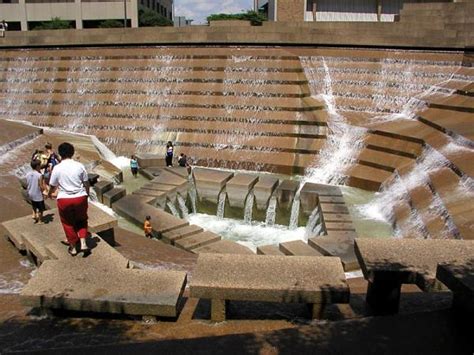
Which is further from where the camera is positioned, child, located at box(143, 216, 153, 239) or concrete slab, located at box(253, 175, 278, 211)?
concrete slab, located at box(253, 175, 278, 211)

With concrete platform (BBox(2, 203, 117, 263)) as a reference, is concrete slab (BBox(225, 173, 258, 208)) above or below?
below

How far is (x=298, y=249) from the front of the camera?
31.2 ft

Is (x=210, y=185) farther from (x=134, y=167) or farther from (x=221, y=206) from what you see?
(x=134, y=167)

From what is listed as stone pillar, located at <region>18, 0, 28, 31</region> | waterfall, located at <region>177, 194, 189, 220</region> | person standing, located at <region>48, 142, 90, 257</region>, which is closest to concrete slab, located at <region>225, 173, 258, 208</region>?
waterfall, located at <region>177, 194, 189, 220</region>

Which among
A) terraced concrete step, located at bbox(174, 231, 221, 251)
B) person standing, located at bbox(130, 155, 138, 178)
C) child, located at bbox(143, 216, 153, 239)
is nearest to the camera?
terraced concrete step, located at bbox(174, 231, 221, 251)

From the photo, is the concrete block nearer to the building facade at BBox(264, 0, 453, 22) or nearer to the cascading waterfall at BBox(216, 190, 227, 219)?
the cascading waterfall at BBox(216, 190, 227, 219)

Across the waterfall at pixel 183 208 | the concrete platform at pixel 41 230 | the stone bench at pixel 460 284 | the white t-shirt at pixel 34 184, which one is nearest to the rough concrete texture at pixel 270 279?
the stone bench at pixel 460 284

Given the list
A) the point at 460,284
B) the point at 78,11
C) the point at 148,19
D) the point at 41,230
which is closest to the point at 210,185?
the point at 41,230


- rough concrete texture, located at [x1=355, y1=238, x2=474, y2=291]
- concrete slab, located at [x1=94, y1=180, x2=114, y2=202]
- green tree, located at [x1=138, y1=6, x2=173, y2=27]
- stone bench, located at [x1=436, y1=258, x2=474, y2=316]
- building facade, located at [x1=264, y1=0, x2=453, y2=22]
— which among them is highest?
green tree, located at [x1=138, y1=6, x2=173, y2=27]

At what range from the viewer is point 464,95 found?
50.2ft

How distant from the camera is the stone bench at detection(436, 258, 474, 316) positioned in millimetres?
3950

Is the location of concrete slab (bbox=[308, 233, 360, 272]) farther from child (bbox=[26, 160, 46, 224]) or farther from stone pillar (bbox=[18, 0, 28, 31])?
stone pillar (bbox=[18, 0, 28, 31])

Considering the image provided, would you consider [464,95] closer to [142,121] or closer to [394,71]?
[394,71]

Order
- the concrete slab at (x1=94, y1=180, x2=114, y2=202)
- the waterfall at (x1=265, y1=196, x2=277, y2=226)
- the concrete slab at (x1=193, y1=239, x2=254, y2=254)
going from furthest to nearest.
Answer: the waterfall at (x1=265, y1=196, x2=277, y2=226)
the concrete slab at (x1=94, y1=180, x2=114, y2=202)
the concrete slab at (x1=193, y1=239, x2=254, y2=254)
